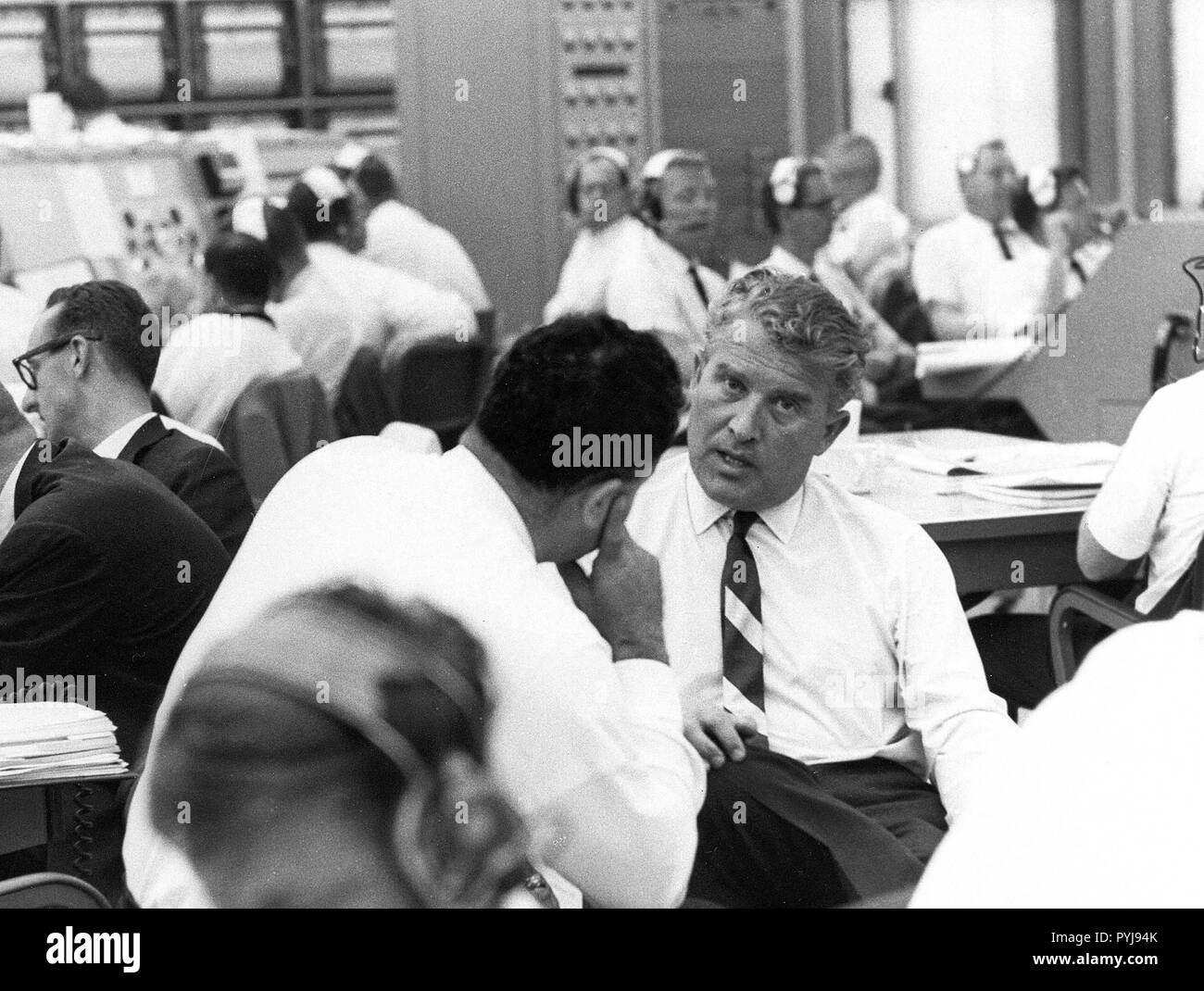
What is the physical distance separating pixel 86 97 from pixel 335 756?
5860 mm

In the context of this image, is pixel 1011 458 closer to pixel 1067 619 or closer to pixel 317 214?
pixel 1067 619

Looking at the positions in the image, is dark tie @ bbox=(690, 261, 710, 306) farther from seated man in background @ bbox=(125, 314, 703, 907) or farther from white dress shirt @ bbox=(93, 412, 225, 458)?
seated man in background @ bbox=(125, 314, 703, 907)

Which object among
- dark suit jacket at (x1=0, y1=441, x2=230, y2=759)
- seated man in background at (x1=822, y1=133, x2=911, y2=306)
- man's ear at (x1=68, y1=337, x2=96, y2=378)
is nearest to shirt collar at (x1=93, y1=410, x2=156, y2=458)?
man's ear at (x1=68, y1=337, x2=96, y2=378)

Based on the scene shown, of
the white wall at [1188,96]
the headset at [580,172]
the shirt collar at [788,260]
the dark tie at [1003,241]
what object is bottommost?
the shirt collar at [788,260]

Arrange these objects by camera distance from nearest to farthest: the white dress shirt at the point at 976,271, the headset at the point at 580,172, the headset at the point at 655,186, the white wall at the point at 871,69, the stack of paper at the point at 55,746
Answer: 1. the stack of paper at the point at 55,746
2. the headset at the point at 655,186
3. the white dress shirt at the point at 976,271
4. the headset at the point at 580,172
5. the white wall at the point at 871,69

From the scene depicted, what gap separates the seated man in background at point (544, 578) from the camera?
147 cm

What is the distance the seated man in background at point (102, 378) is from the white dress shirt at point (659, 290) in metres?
2.17

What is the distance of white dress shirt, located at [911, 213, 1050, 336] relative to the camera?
5.81 m

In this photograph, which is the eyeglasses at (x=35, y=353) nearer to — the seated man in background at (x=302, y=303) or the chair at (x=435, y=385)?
the chair at (x=435, y=385)

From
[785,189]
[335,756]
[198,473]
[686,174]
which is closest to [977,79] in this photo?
[785,189]

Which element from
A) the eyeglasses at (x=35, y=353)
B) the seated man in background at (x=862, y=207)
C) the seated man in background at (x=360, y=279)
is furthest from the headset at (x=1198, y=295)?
the seated man in background at (x=862, y=207)

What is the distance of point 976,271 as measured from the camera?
5.89m

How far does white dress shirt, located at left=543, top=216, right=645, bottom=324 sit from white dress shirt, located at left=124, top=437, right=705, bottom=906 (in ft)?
11.7

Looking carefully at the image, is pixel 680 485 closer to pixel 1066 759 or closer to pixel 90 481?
pixel 90 481
